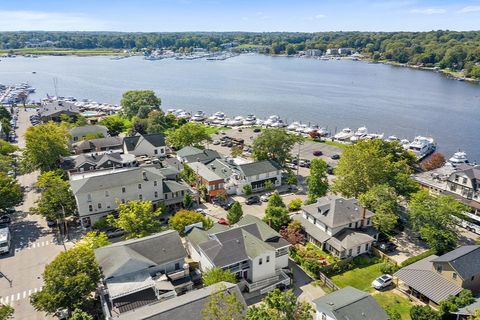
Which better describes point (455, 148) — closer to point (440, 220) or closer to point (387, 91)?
point (440, 220)

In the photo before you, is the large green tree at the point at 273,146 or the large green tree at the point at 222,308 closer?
the large green tree at the point at 222,308

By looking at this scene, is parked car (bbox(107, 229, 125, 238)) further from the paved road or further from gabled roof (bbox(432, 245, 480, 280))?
gabled roof (bbox(432, 245, 480, 280))

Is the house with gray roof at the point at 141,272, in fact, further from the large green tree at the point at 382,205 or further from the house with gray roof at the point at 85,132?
the house with gray roof at the point at 85,132

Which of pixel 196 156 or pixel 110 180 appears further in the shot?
pixel 196 156

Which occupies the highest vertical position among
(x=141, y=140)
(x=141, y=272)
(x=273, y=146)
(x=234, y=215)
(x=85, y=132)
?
(x=273, y=146)

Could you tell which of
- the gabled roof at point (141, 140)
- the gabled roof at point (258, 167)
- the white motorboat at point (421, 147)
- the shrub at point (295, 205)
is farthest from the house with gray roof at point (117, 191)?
the white motorboat at point (421, 147)

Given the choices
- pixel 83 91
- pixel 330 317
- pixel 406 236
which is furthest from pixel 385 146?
pixel 83 91

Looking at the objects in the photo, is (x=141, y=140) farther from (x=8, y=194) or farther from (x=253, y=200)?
(x=253, y=200)

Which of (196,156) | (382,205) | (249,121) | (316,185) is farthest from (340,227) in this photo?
(249,121)
